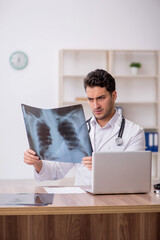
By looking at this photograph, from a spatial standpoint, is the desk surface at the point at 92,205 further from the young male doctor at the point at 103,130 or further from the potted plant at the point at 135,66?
the potted plant at the point at 135,66

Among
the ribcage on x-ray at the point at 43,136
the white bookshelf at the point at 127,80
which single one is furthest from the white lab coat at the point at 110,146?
the white bookshelf at the point at 127,80

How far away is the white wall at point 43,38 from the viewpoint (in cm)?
614

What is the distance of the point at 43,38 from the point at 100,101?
3526 mm

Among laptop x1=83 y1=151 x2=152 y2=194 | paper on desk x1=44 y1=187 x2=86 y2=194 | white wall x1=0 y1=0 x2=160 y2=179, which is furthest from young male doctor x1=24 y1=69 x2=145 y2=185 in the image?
white wall x1=0 y1=0 x2=160 y2=179

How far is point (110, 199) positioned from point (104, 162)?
8.0 inches

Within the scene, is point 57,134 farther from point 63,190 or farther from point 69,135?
point 63,190

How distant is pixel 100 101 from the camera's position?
2893mm

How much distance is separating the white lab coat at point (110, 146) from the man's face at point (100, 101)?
74 mm

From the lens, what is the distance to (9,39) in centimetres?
614

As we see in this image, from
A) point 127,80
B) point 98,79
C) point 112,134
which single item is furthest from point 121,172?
point 127,80

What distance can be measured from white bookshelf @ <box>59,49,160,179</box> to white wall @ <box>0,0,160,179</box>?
0.13 metres

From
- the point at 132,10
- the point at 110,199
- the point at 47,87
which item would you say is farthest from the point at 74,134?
the point at 132,10

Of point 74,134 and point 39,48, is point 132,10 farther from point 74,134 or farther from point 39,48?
point 74,134

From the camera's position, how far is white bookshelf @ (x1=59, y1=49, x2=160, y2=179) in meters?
6.27
